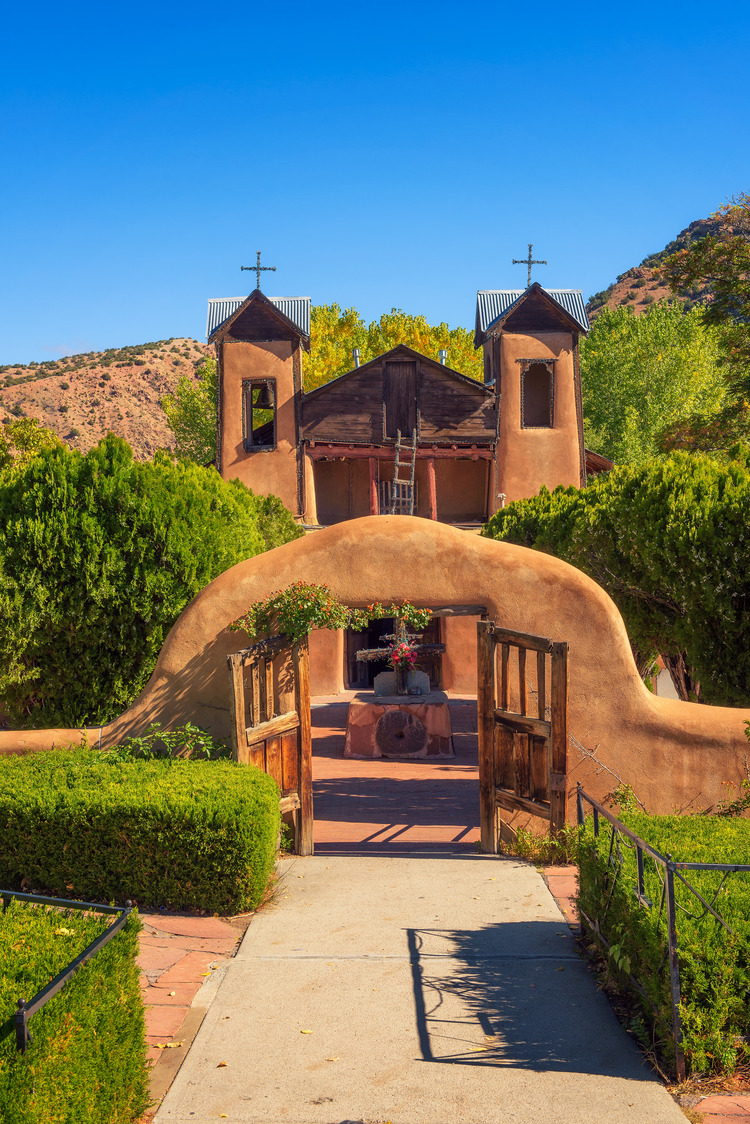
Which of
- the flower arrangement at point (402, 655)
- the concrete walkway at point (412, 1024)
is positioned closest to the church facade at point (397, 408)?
the flower arrangement at point (402, 655)

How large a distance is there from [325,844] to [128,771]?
2.85 meters

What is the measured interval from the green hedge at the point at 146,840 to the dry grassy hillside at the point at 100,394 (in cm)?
5879

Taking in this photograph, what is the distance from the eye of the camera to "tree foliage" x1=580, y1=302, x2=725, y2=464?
4081 centimetres

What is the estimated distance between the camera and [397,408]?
1053 inches

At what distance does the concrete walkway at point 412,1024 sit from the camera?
5051mm

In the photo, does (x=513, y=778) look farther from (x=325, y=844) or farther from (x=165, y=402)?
(x=165, y=402)

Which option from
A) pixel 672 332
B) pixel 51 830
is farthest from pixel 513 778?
pixel 672 332

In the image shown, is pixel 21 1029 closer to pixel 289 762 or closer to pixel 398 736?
pixel 289 762

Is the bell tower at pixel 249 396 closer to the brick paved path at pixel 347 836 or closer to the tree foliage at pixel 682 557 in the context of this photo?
the brick paved path at pixel 347 836

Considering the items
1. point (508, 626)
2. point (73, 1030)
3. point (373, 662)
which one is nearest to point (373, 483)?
point (373, 662)

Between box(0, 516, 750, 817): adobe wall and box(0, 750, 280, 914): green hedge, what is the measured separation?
2050mm

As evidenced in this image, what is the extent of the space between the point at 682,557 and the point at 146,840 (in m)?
8.23

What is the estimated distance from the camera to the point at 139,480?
14.3 metres

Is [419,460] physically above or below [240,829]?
above
